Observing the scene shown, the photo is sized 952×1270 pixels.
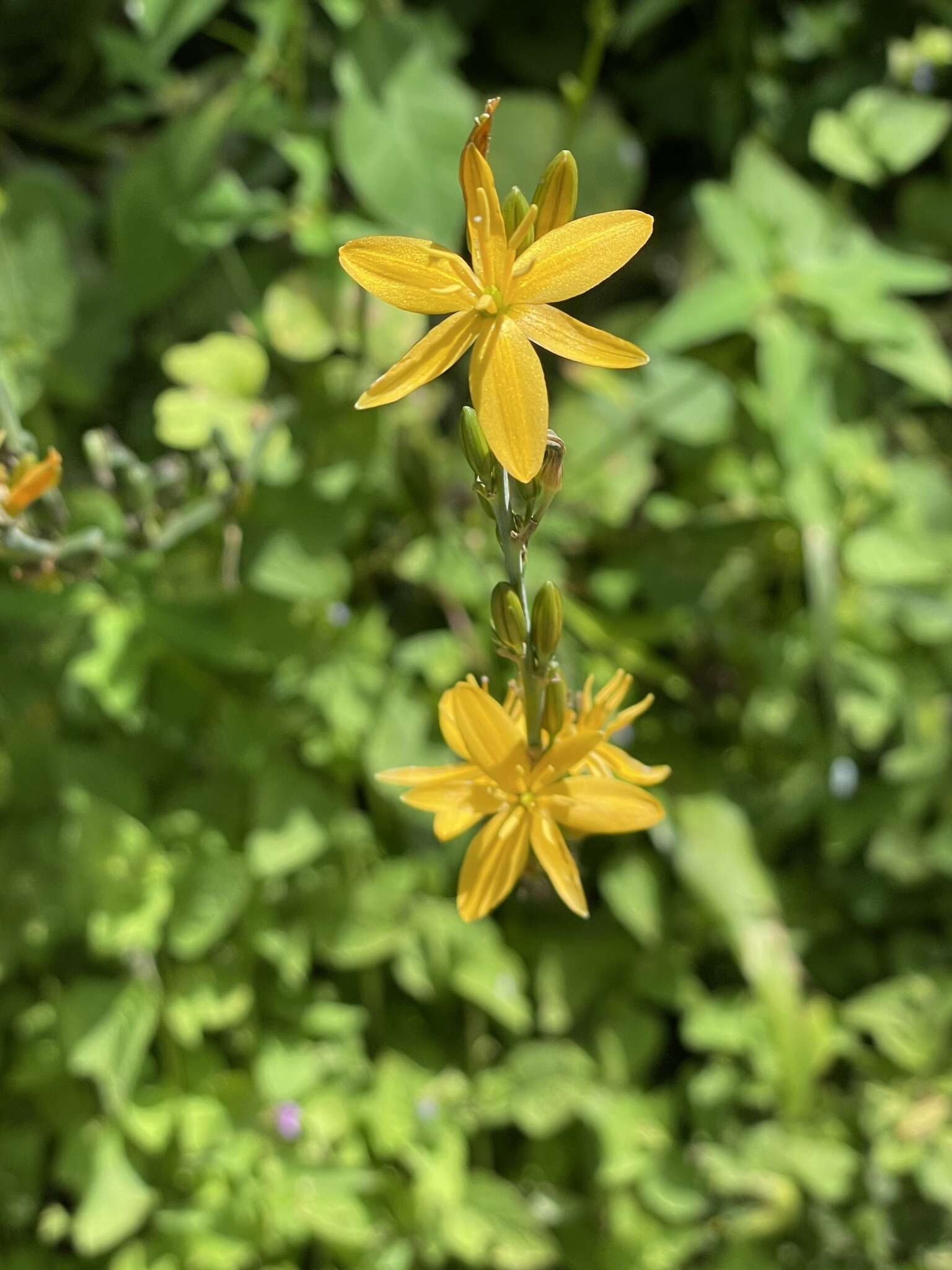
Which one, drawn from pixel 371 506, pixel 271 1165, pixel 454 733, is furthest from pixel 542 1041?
pixel 454 733

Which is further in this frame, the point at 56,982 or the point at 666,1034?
the point at 666,1034

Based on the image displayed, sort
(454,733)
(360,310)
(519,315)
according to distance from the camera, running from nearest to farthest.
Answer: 1. (519,315)
2. (454,733)
3. (360,310)

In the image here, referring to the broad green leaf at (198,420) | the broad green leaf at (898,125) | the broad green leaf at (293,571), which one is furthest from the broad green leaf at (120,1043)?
the broad green leaf at (898,125)

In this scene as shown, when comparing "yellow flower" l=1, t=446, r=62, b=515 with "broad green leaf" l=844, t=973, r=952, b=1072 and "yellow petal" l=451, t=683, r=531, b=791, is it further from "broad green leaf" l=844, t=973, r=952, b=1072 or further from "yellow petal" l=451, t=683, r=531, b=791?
"broad green leaf" l=844, t=973, r=952, b=1072

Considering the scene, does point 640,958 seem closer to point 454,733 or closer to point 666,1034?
point 666,1034

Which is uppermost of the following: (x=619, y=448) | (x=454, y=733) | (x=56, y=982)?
(x=454, y=733)

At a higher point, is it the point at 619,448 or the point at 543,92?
the point at 543,92

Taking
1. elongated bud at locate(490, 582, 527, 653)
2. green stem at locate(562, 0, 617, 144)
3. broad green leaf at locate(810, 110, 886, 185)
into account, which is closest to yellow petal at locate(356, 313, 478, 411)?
elongated bud at locate(490, 582, 527, 653)

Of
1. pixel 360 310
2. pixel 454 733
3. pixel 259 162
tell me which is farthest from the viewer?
pixel 259 162
